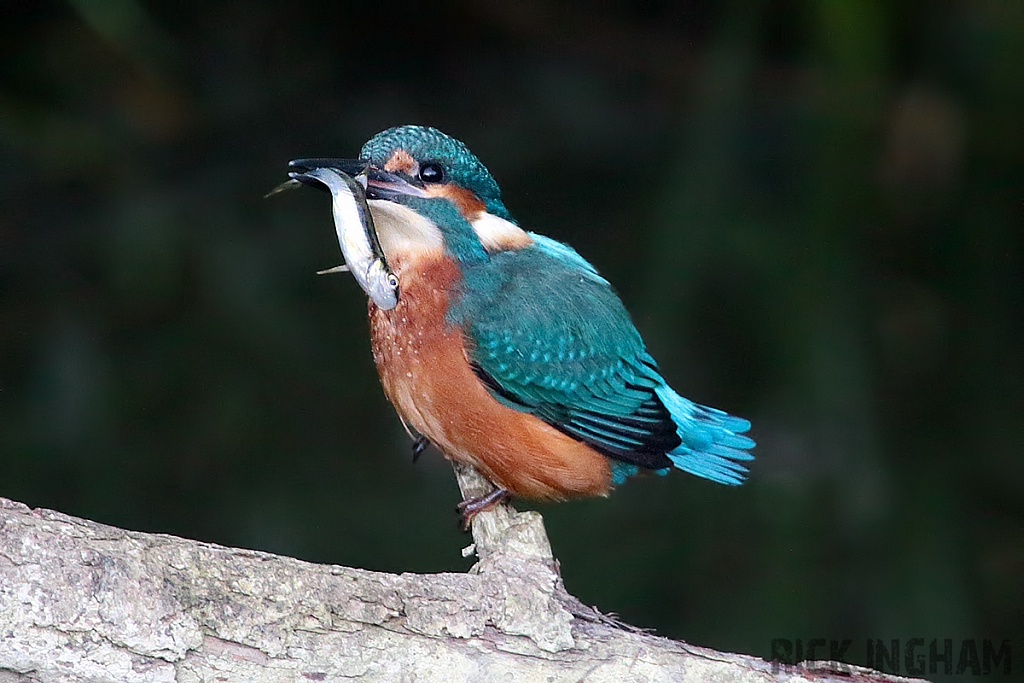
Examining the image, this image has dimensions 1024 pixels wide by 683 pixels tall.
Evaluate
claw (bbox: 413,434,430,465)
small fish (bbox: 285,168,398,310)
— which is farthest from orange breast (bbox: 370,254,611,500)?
claw (bbox: 413,434,430,465)

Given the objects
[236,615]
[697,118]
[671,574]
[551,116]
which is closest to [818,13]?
[697,118]

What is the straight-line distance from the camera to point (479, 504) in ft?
6.89

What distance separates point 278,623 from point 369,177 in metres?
0.80

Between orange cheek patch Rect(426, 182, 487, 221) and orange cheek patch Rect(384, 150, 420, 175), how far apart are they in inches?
2.0

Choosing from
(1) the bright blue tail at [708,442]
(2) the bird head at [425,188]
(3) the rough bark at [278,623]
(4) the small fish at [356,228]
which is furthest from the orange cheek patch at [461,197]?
(3) the rough bark at [278,623]

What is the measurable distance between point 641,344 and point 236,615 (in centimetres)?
104

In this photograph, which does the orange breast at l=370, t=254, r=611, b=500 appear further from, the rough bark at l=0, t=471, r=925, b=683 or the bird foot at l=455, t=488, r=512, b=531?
the rough bark at l=0, t=471, r=925, b=683

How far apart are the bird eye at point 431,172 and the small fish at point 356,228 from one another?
114 mm

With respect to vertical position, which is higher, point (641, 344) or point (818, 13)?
point (818, 13)

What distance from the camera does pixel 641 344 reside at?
225 centimetres

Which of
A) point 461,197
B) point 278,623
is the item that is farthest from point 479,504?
point 278,623

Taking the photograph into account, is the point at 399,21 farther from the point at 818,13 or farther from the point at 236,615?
the point at 236,615

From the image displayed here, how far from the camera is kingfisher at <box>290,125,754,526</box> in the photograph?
205 cm

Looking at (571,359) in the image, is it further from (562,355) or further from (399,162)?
(399,162)
